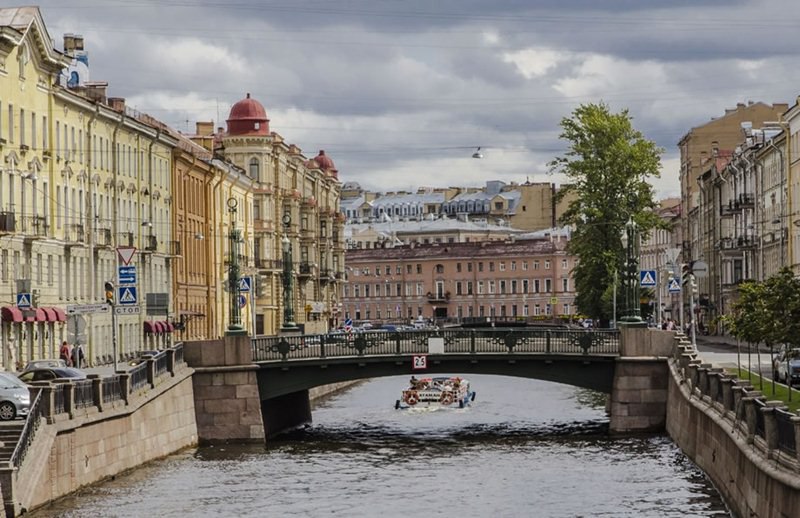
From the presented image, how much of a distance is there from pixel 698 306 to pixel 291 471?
311ft

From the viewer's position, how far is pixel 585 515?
3959 centimetres

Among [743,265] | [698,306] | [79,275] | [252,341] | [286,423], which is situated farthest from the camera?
[698,306]

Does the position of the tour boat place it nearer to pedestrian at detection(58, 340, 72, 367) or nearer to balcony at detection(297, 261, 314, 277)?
pedestrian at detection(58, 340, 72, 367)

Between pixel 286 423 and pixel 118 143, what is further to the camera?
pixel 118 143

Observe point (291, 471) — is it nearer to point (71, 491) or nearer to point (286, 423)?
point (71, 491)

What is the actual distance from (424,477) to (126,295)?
335 inches

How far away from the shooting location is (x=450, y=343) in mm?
60094

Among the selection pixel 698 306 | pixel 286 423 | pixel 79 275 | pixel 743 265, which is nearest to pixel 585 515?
pixel 286 423

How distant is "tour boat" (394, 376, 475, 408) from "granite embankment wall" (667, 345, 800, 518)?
2421 centimetres

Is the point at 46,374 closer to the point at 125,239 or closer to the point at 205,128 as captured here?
the point at 125,239

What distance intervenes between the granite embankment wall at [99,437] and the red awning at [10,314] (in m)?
10.6

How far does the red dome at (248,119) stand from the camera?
12619cm

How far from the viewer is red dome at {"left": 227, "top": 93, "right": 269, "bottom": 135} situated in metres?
126

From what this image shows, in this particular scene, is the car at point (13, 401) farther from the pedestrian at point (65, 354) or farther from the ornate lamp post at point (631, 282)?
the pedestrian at point (65, 354)
